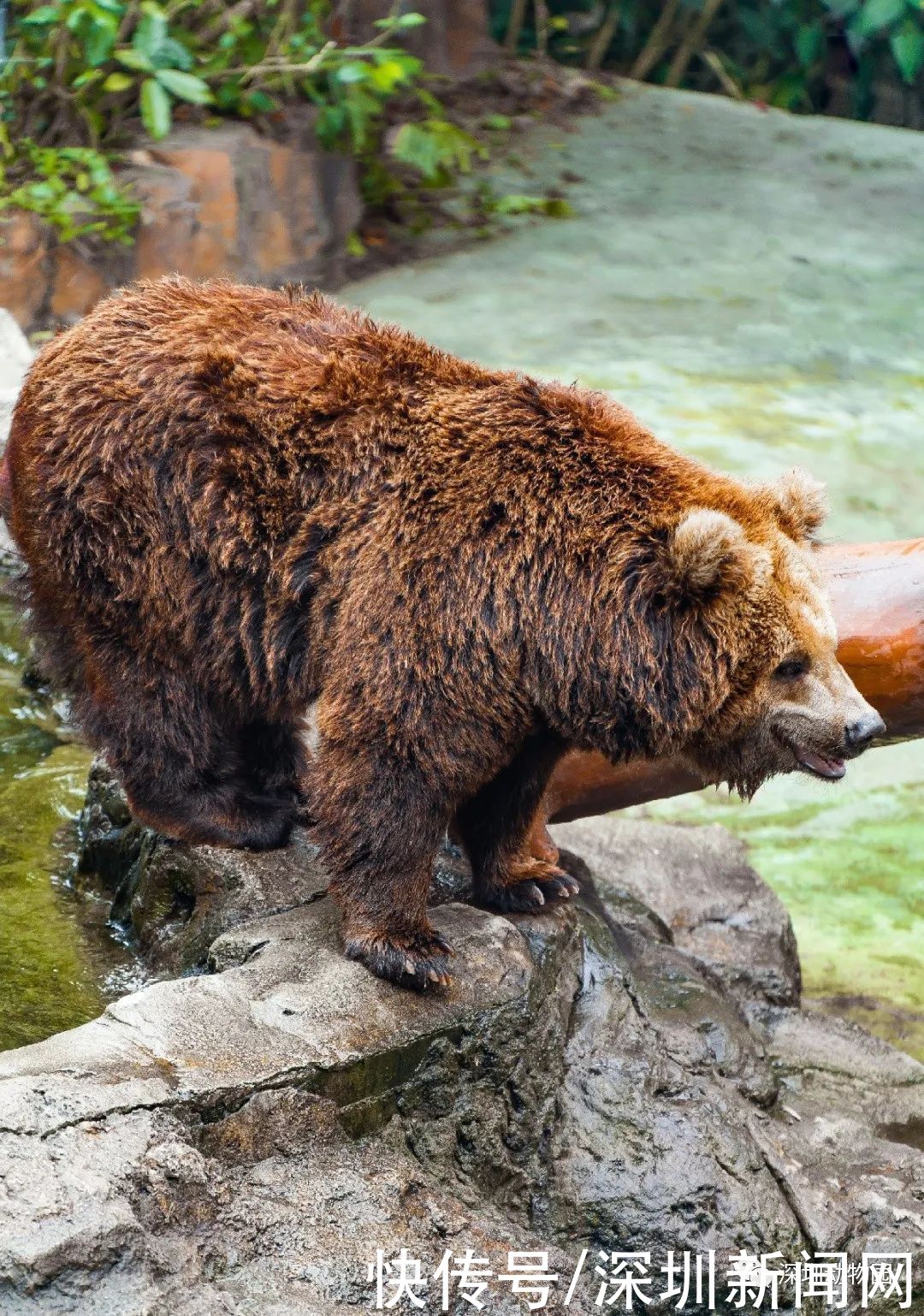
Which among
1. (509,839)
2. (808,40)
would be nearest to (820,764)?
(509,839)

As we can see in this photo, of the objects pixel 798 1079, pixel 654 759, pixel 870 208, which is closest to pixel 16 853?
pixel 654 759

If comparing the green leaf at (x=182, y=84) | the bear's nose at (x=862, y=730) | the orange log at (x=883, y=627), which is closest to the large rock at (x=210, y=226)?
the green leaf at (x=182, y=84)

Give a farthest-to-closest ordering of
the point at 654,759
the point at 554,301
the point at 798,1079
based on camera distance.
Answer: the point at 554,301
the point at 798,1079
the point at 654,759

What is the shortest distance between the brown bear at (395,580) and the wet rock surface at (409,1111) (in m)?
0.25

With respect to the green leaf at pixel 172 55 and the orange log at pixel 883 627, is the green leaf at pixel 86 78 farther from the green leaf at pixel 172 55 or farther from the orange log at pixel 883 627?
the orange log at pixel 883 627

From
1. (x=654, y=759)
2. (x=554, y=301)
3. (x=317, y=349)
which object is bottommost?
(x=554, y=301)

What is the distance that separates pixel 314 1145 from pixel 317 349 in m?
2.17

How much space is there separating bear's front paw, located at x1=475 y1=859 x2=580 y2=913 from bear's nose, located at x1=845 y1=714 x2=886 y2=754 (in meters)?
1.08

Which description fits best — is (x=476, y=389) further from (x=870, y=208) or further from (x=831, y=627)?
(x=870, y=208)

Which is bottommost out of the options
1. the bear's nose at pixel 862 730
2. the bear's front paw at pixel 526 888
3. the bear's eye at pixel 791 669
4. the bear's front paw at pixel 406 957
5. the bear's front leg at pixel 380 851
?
the bear's front paw at pixel 526 888

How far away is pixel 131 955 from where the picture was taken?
4.88m

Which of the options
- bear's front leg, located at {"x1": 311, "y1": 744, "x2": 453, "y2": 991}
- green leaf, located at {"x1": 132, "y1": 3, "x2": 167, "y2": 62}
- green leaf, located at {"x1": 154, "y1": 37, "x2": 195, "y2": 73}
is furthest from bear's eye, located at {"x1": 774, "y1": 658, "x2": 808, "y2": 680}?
green leaf, located at {"x1": 154, "y1": 37, "x2": 195, "y2": 73}

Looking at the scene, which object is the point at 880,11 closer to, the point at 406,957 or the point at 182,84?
the point at 182,84

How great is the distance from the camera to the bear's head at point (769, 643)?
408cm
